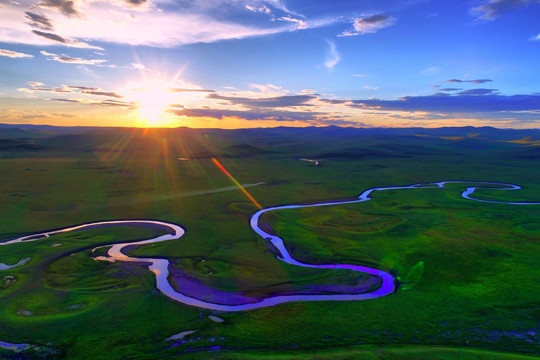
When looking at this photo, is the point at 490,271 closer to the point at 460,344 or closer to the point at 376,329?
the point at 460,344

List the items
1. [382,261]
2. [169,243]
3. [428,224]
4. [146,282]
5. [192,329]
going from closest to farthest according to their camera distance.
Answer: [192,329] → [146,282] → [382,261] → [169,243] → [428,224]

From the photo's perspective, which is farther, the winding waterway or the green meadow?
the winding waterway

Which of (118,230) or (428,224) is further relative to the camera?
(428,224)

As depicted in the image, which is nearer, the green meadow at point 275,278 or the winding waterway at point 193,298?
the green meadow at point 275,278

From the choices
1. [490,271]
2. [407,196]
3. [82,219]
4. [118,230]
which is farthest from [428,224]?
[82,219]

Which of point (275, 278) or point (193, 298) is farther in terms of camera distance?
point (275, 278)

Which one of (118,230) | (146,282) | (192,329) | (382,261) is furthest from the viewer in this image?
(118,230)

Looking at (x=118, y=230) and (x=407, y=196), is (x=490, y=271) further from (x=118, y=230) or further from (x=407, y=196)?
(x=118, y=230)

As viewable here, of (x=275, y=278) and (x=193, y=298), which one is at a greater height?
(x=275, y=278)

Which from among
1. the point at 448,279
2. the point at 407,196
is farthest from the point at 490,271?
the point at 407,196
